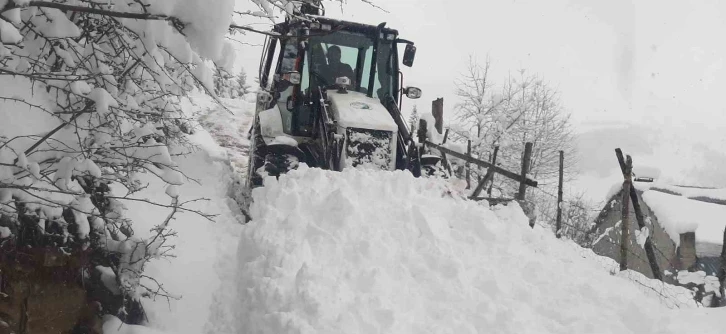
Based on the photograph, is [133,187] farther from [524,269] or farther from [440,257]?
[524,269]

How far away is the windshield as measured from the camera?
24.8 ft

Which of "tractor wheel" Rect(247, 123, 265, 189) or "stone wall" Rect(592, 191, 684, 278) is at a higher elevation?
"tractor wheel" Rect(247, 123, 265, 189)

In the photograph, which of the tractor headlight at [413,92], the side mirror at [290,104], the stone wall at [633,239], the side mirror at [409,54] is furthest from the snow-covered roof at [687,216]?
the side mirror at [290,104]

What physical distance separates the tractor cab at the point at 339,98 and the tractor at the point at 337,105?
0.04 feet

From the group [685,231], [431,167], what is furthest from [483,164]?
[685,231]

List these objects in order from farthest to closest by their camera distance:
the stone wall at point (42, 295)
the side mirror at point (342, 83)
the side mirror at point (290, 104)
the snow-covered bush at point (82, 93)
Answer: the side mirror at point (290, 104) → the side mirror at point (342, 83) → the stone wall at point (42, 295) → the snow-covered bush at point (82, 93)

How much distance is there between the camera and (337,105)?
6.95m

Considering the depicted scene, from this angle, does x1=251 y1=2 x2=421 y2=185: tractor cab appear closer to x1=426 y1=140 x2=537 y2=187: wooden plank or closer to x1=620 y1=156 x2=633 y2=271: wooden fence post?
x1=426 y1=140 x2=537 y2=187: wooden plank

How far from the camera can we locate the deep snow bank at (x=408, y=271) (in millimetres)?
3793

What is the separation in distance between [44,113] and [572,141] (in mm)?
31687

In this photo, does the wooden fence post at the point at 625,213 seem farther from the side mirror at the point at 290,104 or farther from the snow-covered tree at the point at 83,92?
the snow-covered tree at the point at 83,92

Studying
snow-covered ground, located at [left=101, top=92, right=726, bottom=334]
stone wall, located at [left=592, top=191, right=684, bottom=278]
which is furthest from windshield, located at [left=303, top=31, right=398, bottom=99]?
stone wall, located at [left=592, top=191, right=684, bottom=278]

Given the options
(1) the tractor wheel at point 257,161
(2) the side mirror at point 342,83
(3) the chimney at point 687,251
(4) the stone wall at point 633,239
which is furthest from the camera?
(4) the stone wall at point 633,239

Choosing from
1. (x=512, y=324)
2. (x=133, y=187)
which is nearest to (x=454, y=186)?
(x=512, y=324)
